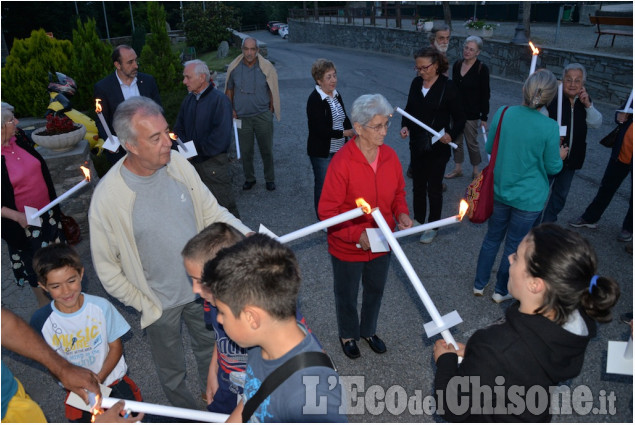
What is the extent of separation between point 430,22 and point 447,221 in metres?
22.3

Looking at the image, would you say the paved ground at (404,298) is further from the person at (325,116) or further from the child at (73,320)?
the person at (325,116)

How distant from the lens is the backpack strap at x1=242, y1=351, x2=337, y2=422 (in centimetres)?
184

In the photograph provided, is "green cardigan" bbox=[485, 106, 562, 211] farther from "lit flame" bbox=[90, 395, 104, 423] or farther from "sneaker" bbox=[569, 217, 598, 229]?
"lit flame" bbox=[90, 395, 104, 423]

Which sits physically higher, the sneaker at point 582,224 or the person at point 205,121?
the person at point 205,121

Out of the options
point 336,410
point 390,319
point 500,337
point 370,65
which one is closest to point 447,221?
point 500,337

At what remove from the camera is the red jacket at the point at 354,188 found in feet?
11.7

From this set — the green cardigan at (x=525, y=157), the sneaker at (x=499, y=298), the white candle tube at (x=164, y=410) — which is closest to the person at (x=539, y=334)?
the white candle tube at (x=164, y=410)

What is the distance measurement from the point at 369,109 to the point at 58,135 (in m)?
4.58

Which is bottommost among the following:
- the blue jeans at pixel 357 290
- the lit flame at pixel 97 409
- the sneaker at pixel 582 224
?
the sneaker at pixel 582 224

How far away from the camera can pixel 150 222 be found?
10.0ft

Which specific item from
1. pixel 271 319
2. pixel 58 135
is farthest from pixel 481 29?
pixel 271 319

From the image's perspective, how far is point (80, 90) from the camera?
34.9ft

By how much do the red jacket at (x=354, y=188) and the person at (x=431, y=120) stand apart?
2073 mm


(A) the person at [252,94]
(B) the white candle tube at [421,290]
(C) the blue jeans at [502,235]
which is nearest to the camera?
(B) the white candle tube at [421,290]
